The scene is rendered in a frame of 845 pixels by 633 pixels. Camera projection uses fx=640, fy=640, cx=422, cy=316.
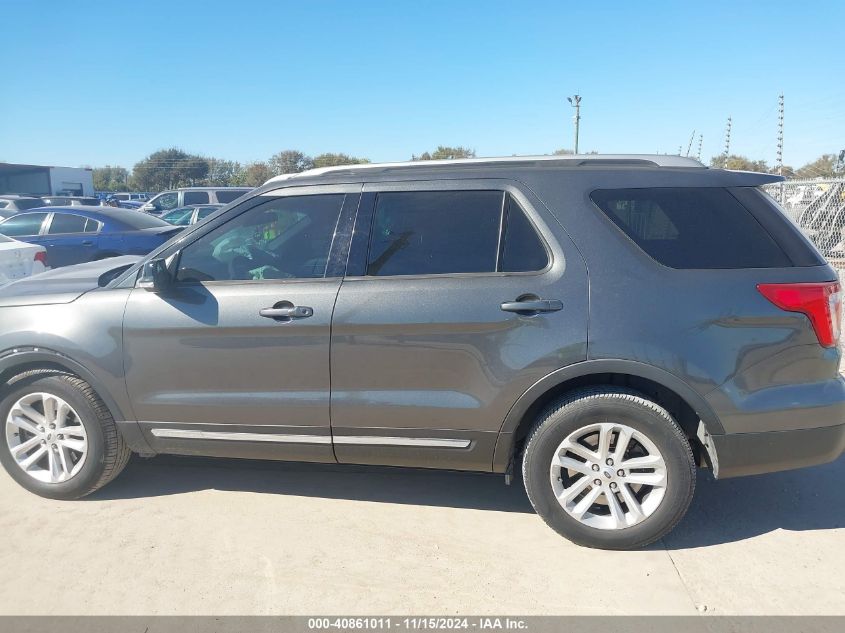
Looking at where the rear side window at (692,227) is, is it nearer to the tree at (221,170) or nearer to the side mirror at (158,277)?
the side mirror at (158,277)

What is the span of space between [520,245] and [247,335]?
150 centimetres

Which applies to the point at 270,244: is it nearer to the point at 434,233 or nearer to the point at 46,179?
the point at 434,233

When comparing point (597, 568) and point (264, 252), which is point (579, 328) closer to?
point (597, 568)

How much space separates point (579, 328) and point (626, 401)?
0.42 metres

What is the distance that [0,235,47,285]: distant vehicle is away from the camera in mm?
6820

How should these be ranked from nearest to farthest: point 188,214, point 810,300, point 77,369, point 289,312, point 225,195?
point 810,300 < point 289,312 < point 77,369 < point 188,214 < point 225,195

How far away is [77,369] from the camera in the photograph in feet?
A: 11.9

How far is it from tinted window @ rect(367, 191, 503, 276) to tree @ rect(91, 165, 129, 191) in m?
83.9

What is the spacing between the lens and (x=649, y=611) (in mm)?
2771

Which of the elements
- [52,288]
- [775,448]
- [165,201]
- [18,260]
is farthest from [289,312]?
[165,201]

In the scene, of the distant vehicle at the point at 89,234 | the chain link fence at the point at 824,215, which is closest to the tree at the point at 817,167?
the chain link fence at the point at 824,215

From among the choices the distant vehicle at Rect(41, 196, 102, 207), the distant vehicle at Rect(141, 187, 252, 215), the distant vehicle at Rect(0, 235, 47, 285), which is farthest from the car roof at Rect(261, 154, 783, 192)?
the distant vehicle at Rect(41, 196, 102, 207)

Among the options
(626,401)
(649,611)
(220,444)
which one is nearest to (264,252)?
(220,444)

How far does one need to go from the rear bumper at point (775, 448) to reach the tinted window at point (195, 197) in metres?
17.5
